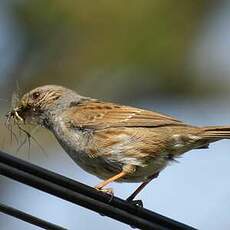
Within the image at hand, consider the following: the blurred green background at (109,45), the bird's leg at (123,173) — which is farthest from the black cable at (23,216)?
the blurred green background at (109,45)

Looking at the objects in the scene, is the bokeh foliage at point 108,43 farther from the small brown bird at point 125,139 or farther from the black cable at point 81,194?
the black cable at point 81,194

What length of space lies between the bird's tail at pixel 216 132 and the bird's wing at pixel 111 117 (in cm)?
29

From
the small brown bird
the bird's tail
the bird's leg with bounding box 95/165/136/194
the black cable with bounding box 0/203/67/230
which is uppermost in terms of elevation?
the bird's tail

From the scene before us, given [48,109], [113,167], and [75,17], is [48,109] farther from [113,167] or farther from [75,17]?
[75,17]

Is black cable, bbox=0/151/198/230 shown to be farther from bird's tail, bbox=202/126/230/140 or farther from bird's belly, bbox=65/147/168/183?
bird's tail, bbox=202/126/230/140

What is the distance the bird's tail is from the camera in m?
8.85

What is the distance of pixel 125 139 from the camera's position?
922 centimetres

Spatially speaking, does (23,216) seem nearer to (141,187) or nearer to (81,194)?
(81,194)

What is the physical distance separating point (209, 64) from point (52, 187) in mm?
8506

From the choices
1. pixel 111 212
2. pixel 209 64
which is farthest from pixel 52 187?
pixel 209 64

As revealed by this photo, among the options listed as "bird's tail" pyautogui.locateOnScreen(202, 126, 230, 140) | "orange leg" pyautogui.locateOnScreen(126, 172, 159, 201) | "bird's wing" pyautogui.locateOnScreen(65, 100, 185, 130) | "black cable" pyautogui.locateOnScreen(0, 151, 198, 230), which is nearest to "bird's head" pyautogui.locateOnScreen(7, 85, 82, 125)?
"bird's wing" pyautogui.locateOnScreen(65, 100, 185, 130)

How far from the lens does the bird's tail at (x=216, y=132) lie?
8.85 m

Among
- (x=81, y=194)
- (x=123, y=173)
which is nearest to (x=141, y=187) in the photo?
(x=123, y=173)

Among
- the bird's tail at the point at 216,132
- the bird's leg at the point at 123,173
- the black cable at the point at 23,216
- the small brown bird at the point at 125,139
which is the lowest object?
the black cable at the point at 23,216
